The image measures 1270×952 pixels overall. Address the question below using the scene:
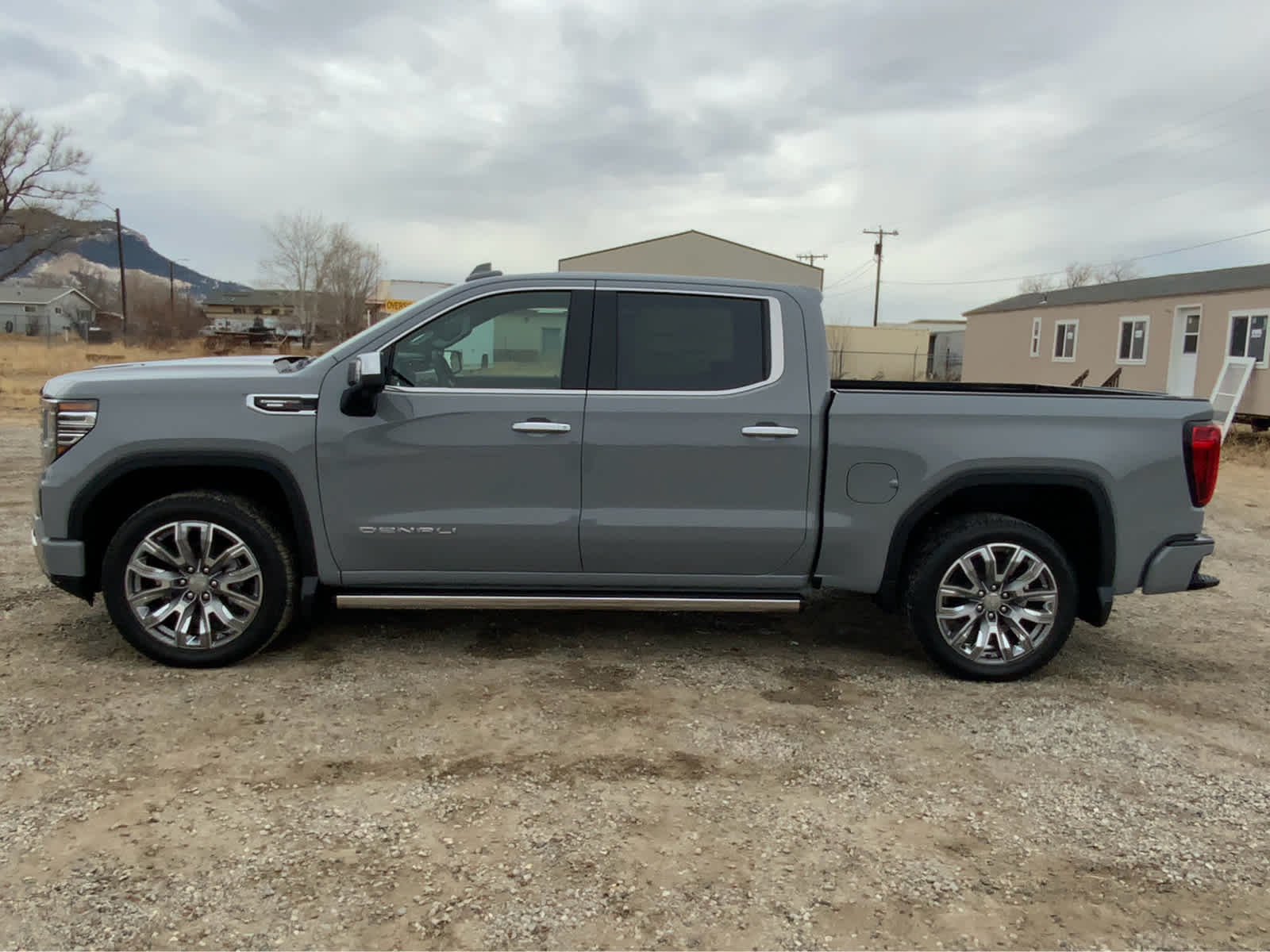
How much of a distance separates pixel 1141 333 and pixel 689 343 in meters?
22.7

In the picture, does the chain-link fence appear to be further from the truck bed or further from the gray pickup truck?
the gray pickup truck

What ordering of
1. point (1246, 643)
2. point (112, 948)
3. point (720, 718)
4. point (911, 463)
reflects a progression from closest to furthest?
1. point (112, 948)
2. point (720, 718)
3. point (911, 463)
4. point (1246, 643)

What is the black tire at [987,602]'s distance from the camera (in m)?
4.38

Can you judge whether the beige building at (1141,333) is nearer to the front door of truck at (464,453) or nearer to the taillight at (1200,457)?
the taillight at (1200,457)

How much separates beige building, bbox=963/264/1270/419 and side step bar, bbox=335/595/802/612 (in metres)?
14.2

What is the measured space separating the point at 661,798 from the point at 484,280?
2.53 meters

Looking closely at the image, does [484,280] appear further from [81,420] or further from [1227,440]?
[1227,440]

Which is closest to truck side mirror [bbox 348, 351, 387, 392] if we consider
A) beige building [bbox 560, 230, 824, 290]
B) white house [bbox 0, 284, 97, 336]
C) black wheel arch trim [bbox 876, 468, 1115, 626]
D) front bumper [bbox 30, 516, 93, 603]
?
front bumper [bbox 30, 516, 93, 603]

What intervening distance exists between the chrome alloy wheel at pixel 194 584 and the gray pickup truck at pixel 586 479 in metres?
0.01

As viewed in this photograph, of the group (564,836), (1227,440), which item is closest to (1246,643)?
(564,836)

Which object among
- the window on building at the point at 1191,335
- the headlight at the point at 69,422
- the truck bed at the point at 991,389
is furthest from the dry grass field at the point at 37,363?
the window on building at the point at 1191,335

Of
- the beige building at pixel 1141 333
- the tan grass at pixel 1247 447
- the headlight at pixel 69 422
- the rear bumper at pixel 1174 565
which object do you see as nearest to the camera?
the headlight at pixel 69 422

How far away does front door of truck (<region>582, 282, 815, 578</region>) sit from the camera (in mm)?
4316

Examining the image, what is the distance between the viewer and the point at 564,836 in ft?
9.82
